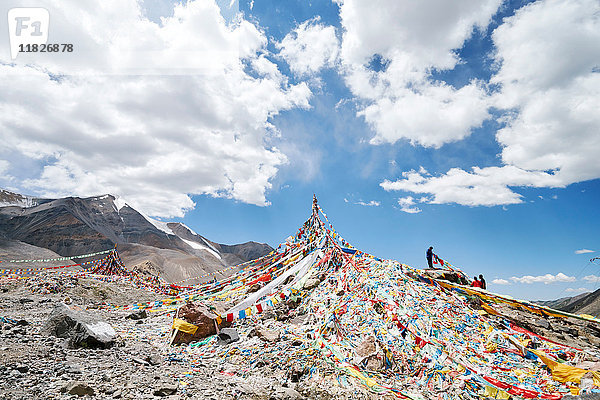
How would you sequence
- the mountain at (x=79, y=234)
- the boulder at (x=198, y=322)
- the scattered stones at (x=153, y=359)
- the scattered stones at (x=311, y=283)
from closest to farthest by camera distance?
the scattered stones at (x=153, y=359) → the boulder at (x=198, y=322) → the scattered stones at (x=311, y=283) → the mountain at (x=79, y=234)

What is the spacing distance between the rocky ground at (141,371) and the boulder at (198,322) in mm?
323

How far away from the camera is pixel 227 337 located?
7.75 meters

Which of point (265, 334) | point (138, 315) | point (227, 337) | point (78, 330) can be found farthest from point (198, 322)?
point (138, 315)

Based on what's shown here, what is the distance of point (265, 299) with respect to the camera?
34.2 feet

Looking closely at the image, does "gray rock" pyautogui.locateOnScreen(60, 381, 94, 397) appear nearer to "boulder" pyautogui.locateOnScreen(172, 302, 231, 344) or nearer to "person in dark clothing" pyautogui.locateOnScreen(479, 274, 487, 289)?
"boulder" pyautogui.locateOnScreen(172, 302, 231, 344)

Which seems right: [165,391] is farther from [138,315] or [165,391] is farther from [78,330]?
[138,315]

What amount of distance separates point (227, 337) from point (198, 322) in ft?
3.32

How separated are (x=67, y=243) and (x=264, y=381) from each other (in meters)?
64.9

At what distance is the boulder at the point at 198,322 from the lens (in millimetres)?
7843

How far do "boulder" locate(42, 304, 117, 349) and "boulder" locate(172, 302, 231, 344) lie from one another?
5.35 ft

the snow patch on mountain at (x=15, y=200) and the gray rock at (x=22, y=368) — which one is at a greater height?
the snow patch on mountain at (x=15, y=200)

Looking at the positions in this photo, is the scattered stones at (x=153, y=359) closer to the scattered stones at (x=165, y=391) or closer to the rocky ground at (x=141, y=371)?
the rocky ground at (x=141, y=371)

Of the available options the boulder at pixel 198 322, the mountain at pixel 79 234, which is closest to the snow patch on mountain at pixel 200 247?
the mountain at pixel 79 234

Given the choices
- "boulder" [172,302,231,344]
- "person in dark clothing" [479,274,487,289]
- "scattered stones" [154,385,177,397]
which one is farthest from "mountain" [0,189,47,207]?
"person in dark clothing" [479,274,487,289]
